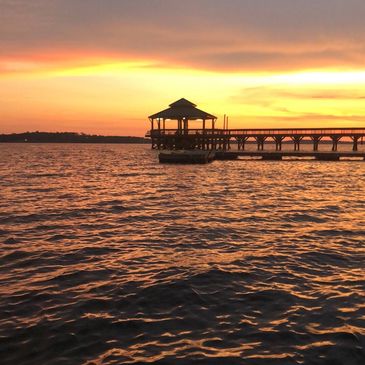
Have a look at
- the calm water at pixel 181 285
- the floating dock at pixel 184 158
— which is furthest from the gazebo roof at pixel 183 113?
the calm water at pixel 181 285

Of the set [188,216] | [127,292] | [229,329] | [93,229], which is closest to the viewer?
[229,329]

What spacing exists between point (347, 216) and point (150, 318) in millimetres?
14733

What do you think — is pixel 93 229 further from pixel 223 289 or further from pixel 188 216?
pixel 223 289

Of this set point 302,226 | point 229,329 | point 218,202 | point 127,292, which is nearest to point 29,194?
point 218,202

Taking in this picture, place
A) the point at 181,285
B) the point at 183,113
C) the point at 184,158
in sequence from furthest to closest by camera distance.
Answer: the point at 183,113 < the point at 184,158 < the point at 181,285

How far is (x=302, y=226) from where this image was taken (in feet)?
59.5

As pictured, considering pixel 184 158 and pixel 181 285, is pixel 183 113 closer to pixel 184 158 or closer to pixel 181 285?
pixel 184 158

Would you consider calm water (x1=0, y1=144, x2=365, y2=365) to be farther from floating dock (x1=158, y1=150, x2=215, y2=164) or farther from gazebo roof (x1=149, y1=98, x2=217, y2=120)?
gazebo roof (x1=149, y1=98, x2=217, y2=120)

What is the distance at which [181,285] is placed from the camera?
10633 mm

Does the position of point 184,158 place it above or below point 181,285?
above

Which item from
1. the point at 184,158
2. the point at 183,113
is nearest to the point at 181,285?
the point at 184,158

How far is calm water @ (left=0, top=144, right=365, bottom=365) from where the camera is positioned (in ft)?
24.7

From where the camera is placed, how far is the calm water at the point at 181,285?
7535 mm

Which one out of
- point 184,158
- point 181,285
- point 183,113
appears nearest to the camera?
point 181,285
